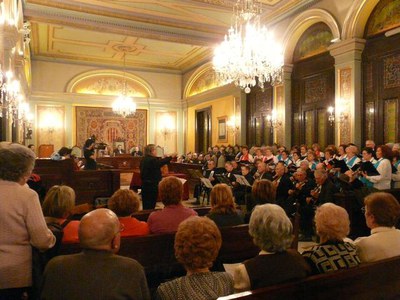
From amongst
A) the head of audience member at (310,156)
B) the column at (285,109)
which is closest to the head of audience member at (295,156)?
the head of audience member at (310,156)

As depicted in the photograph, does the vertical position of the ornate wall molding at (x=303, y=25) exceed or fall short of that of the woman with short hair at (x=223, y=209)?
it exceeds it

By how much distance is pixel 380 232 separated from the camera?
2467 mm

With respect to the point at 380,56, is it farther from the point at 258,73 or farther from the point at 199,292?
the point at 199,292

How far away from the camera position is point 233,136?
14031mm

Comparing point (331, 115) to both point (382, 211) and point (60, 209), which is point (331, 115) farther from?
point (60, 209)

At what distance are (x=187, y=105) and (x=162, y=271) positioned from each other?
52.6ft

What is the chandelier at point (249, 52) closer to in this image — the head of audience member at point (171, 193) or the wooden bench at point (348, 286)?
the head of audience member at point (171, 193)

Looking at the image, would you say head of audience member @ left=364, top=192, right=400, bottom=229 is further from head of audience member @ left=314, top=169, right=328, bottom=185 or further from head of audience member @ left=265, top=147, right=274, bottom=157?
head of audience member @ left=265, top=147, right=274, bottom=157

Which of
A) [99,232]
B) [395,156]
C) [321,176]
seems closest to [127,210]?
[99,232]

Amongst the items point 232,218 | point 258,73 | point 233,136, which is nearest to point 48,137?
point 233,136

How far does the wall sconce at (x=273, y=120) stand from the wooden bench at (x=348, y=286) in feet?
30.0

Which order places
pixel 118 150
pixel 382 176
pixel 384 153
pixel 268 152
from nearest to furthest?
pixel 382 176 < pixel 384 153 < pixel 268 152 < pixel 118 150

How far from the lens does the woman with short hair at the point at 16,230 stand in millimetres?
2000

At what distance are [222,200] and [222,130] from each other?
39.4 feet
